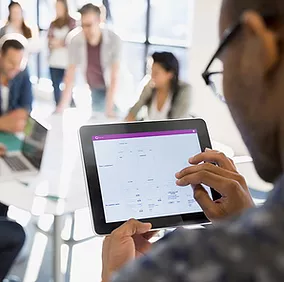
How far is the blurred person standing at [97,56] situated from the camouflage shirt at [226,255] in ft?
11.5

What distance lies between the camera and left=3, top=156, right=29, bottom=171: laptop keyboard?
80.1 inches

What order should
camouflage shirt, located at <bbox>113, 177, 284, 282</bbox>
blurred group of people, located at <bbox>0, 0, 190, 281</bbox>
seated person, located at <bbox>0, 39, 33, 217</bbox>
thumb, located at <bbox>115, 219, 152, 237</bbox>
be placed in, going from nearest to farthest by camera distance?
1. camouflage shirt, located at <bbox>113, 177, 284, 282</bbox>
2. thumb, located at <bbox>115, 219, 152, 237</bbox>
3. blurred group of people, located at <bbox>0, 0, 190, 281</bbox>
4. seated person, located at <bbox>0, 39, 33, 217</bbox>

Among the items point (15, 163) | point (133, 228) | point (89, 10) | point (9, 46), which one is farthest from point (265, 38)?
point (89, 10)

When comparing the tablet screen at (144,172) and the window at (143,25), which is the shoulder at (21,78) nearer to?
the tablet screen at (144,172)

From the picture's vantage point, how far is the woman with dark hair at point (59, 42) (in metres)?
4.71

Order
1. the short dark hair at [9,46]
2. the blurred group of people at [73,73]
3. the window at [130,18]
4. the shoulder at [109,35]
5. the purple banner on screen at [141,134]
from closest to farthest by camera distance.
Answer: the purple banner on screen at [141,134] → the blurred group of people at [73,73] → the short dark hair at [9,46] → the shoulder at [109,35] → the window at [130,18]

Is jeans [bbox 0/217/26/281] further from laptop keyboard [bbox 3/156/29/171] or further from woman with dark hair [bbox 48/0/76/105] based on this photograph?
woman with dark hair [bbox 48/0/76/105]

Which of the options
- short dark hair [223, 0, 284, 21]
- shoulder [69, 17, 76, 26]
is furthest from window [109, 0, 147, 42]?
short dark hair [223, 0, 284, 21]

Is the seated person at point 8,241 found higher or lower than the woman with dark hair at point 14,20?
lower

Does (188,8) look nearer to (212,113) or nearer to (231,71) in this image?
(212,113)

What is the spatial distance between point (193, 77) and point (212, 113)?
0.36 meters

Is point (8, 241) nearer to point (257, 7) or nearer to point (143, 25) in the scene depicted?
point (257, 7)

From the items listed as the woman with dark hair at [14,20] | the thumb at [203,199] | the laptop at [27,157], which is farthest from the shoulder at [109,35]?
the thumb at [203,199]

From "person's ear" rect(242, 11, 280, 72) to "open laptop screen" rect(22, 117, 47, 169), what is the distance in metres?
1.69
